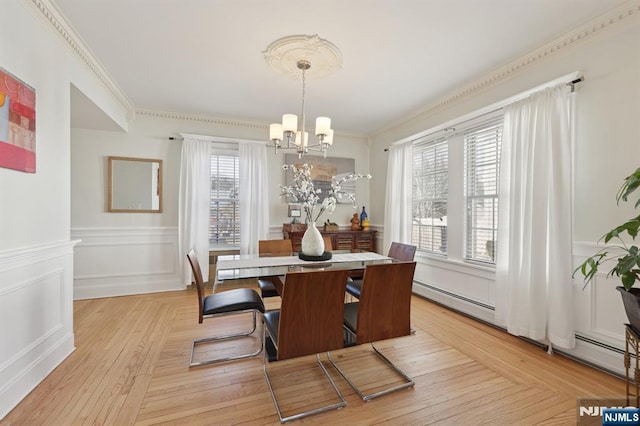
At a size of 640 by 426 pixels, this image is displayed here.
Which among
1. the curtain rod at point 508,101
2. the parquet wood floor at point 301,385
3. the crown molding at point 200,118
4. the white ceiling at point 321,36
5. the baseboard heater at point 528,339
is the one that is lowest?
the parquet wood floor at point 301,385

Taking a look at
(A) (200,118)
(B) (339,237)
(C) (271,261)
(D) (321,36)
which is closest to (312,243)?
(C) (271,261)

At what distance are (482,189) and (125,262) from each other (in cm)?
492

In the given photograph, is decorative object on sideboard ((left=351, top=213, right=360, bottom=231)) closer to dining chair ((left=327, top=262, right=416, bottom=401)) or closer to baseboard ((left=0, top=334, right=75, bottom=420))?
Result: dining chair ((left=327, top=262, right=416, bottom=401))

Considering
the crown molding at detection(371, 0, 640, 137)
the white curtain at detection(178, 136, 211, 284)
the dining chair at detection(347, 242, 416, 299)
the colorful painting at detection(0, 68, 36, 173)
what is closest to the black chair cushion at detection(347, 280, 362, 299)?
the dining chair at detection(347, 242, 416, 299)

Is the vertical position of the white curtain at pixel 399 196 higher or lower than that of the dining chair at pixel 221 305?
higher

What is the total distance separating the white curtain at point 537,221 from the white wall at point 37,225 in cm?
392

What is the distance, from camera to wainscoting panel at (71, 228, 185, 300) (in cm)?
393

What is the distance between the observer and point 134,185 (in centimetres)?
418

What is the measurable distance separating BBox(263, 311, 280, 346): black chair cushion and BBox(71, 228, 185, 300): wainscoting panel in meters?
2.85

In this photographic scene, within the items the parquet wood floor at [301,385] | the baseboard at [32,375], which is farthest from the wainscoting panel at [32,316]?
the parquet wood floor at [301,385]

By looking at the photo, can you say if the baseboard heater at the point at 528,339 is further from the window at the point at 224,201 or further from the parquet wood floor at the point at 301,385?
the window at the point at 224,201

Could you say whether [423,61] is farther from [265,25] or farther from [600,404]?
[600,404]

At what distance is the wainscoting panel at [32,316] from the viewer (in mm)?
1735

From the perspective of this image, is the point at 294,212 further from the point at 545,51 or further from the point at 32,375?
the point at 545,51
